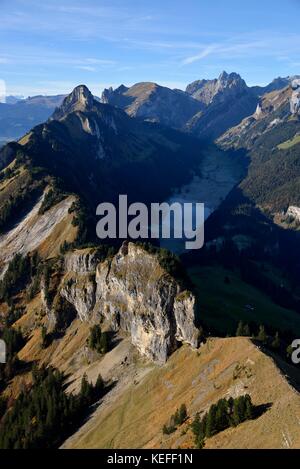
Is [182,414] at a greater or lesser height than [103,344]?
lesser

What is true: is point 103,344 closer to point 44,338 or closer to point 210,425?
point 44,338

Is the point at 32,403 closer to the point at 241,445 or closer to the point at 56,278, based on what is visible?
the point at 56,278

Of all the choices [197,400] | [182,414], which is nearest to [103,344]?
[197,400]

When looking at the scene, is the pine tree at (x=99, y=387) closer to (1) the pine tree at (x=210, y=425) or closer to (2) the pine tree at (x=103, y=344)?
(2) the pine tree at (x=103, y=344)


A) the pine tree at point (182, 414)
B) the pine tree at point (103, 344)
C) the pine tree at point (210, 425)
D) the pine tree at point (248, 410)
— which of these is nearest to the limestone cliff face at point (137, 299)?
the pine tree at point (103, 344)

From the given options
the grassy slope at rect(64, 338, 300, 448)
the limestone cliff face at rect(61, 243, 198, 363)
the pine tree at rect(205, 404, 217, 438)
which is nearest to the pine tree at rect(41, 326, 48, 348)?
the limestone cliff face at rect(61, 243, 198, 363)
